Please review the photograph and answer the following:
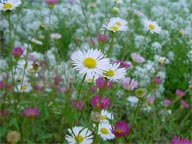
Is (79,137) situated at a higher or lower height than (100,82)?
lower

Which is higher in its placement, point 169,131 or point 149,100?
point 149,100

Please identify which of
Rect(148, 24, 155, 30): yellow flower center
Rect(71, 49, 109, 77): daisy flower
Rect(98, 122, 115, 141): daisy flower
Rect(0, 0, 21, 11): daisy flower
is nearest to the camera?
Rect(71, 49, 109, 77): daisy flower

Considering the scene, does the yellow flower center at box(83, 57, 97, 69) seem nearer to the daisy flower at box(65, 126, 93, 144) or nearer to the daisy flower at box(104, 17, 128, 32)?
the daisy flower at box(65, 126, 93, 144)

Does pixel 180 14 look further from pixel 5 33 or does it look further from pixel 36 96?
pixel 36 96

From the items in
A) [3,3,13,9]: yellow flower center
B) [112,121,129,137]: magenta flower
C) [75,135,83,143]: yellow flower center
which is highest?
[3,3,13,9]: yellow flower center

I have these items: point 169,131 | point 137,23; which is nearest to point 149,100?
point 169,131


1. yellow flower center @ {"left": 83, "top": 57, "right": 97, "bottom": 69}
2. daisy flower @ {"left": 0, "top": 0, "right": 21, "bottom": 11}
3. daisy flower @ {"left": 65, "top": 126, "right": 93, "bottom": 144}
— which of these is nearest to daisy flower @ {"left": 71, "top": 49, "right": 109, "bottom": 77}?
yellow flower center @ {"left": 83, "top": 57, "right": 97, "bottom": 69}

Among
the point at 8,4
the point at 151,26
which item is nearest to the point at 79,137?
the point at 8,4

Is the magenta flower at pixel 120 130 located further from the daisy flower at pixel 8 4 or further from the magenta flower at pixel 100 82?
the daisy flower at pixel 8 4

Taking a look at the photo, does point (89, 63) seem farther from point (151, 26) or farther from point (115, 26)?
point (151, 26)
